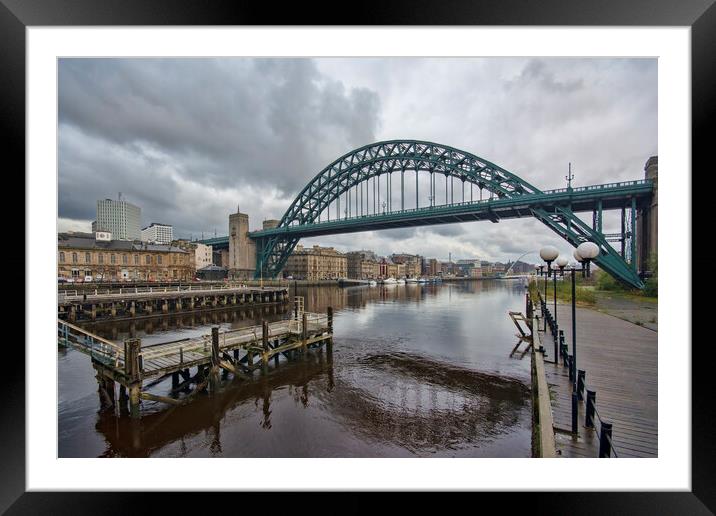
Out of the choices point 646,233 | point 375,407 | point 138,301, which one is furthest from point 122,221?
point 646,233

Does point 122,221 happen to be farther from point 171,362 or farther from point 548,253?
point 548,253

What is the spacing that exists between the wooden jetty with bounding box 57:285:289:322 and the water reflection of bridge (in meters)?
12.3

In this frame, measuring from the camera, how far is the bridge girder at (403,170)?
51.5 ft

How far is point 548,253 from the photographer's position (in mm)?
4293

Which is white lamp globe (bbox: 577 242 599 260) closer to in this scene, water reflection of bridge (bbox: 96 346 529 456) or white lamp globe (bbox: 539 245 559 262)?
white lamp globe (bbox: 539 245 559 262)

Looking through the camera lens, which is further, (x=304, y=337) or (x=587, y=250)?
(x=304, y=337)

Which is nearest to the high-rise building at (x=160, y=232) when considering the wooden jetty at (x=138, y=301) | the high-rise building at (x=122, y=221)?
the high-rise building at (x=122, y=221)

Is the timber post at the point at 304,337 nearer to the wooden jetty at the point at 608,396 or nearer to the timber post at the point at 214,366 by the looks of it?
the timber post at the point at 214,366

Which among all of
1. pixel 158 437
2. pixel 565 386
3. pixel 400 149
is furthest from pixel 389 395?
pixel 400 149
